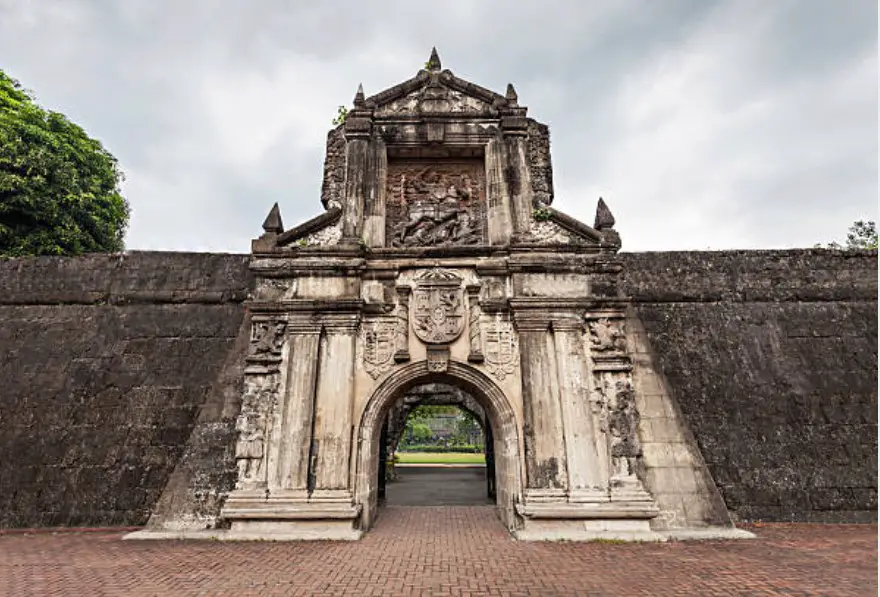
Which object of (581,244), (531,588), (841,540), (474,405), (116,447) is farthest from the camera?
(474,405)

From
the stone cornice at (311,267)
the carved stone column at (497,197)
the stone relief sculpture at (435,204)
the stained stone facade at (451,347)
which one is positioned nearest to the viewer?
the stained stone facade at (451,347)

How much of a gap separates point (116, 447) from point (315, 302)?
4680mm

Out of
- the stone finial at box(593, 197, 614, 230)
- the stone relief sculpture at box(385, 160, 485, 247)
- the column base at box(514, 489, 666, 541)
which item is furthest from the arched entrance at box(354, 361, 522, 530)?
the stone finial at box(593, 197, 614, 230)

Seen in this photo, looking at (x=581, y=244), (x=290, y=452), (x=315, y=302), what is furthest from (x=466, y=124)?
(x=290, y=452)

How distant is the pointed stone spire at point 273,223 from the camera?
963cm

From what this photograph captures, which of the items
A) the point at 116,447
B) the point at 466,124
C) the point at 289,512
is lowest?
the point at 289,512

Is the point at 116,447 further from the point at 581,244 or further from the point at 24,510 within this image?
the point at 581,244

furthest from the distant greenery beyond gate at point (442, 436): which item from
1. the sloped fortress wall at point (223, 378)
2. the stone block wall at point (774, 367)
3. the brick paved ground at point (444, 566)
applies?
the brick paved ground at point (444, 566)

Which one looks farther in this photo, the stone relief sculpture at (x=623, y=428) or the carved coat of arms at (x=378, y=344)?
the carved coat of arms at (x=378, y=344)

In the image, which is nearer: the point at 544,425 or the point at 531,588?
the point at 531,588

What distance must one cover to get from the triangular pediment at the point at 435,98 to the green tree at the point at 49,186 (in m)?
11.3

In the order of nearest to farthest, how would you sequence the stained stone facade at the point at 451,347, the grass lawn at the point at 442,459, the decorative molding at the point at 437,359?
the stained stone facade at the point at 451,347
the decorative molding at the point at 437,359
the grass lawn at the point at 442,459

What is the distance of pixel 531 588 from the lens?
5.27 m

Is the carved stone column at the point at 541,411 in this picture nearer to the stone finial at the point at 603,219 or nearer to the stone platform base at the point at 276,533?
the stone finial at the point at 603,219
